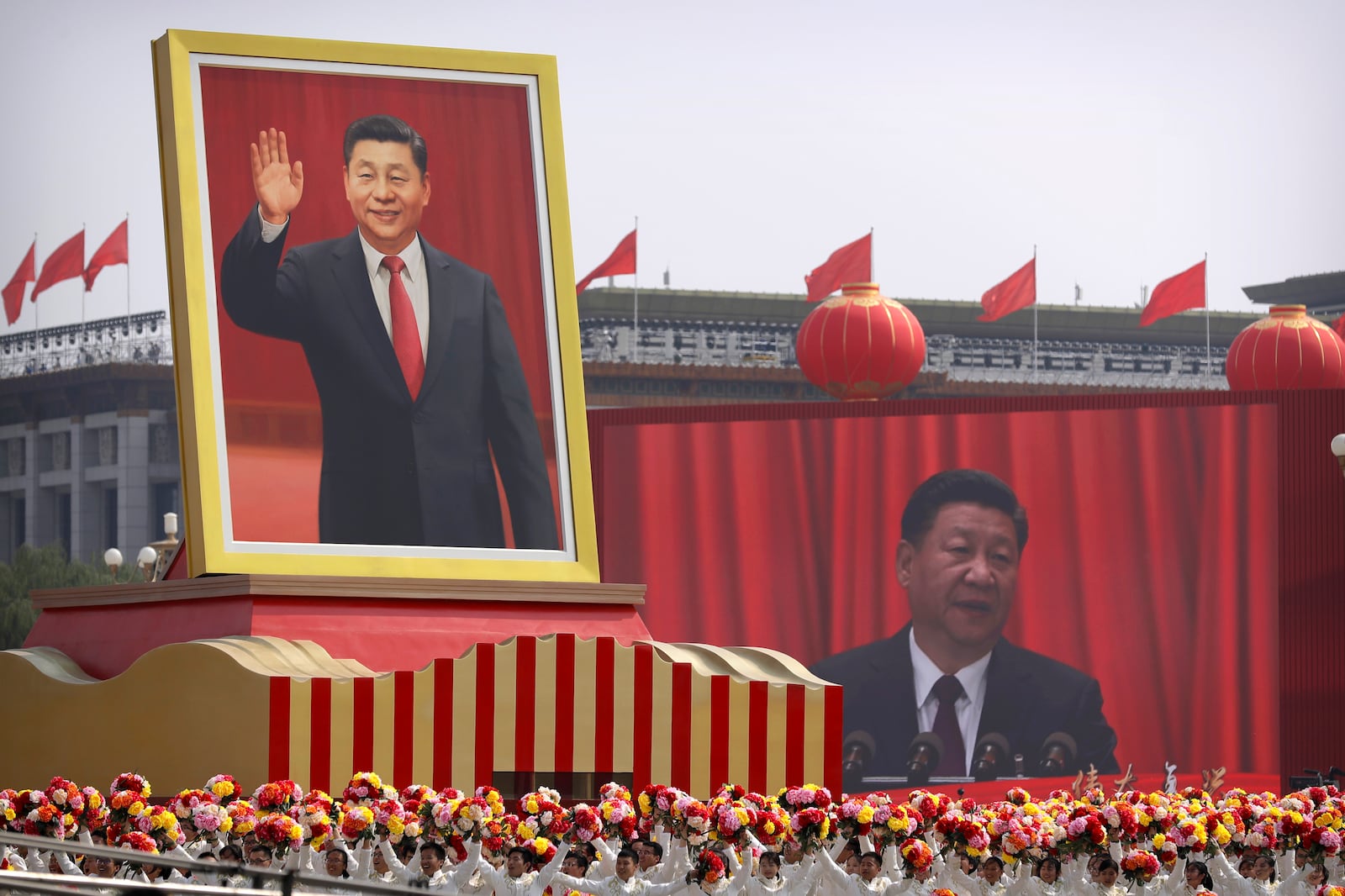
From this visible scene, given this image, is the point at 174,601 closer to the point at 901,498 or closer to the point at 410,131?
the point at 410,131

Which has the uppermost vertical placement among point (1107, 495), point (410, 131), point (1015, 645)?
point (410, 131)

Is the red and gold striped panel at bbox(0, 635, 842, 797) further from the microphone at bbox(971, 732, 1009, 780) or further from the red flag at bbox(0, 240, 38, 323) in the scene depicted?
the red flag at bbox(0, 240, 38, 323)

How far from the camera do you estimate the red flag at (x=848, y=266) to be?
48.8 meters

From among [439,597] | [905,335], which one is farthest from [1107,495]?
[439,597]

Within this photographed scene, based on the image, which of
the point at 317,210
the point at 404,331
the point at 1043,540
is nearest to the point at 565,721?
the point at 404,331

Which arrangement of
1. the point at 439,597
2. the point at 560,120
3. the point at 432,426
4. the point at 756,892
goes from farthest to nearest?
the point at 560,120
the point at 432,426
the point at 439,597
the point at 756,892

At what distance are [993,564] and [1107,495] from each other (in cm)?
189

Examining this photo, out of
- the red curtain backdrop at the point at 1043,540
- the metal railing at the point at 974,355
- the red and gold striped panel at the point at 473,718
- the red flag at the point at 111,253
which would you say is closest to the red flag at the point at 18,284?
the red flag at the point at 111,253

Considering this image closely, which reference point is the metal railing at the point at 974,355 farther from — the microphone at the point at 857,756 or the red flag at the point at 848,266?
the microphone at the point at 857,756

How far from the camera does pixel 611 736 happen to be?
15.7 m

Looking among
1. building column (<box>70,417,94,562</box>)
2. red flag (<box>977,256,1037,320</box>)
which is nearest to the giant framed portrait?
red flag (<box>977,256,1037,320</box>)

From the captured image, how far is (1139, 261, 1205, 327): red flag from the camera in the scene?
48500 millimetres

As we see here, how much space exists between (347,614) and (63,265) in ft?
154

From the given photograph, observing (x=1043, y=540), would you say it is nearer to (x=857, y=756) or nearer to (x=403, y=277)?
(x=857, y=756)
